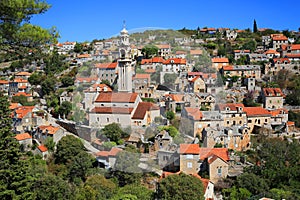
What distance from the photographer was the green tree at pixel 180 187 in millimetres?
9992

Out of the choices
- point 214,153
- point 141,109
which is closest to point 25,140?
point 214,153

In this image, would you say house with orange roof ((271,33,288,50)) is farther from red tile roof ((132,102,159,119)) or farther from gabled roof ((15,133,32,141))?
red tile roof ((132,102,159,119))

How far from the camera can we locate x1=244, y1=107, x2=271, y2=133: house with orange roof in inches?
716

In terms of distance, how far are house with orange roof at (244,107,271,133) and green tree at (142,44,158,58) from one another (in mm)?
13737

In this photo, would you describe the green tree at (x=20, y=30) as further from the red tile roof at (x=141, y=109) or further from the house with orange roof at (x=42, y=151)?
the house with orange roof at (x=42, y=151)

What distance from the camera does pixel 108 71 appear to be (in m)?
5.14

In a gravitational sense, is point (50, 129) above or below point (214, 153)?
above

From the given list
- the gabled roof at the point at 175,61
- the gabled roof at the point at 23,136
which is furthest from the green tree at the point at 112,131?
the gabled roof at the point at 23,136

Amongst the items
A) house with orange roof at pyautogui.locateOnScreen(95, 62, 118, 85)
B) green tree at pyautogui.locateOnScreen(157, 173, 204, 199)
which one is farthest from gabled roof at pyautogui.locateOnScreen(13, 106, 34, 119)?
house with orange roof at pyautogui.locateOnScreen(95, 62, 118, 85)

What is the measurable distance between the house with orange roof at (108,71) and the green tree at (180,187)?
546 centimetres

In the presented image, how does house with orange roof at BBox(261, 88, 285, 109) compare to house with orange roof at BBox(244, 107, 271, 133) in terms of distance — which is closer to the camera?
house with orange roof at BBox(244, 107, 271, 133)

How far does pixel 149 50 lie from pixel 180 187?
579cm

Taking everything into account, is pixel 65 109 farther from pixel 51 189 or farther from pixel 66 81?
pixel 51 189

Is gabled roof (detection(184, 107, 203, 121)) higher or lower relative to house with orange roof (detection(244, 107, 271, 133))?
higher
